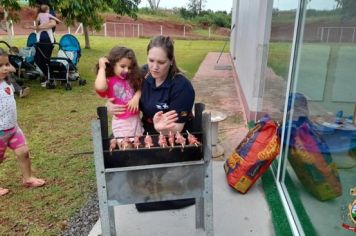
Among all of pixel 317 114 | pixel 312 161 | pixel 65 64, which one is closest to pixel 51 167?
pixel 312 161

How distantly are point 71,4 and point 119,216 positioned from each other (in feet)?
18.1

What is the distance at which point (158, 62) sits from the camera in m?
2.30

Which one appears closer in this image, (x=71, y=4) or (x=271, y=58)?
(x=271, y=58)

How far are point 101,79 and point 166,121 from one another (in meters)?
0.55

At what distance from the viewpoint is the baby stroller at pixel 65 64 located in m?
7.30

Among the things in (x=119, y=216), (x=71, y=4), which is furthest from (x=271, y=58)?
(x=71, y=4)

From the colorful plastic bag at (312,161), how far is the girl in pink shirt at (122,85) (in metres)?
1.29

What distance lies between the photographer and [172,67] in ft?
8.10

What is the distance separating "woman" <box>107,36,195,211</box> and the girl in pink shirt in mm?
54

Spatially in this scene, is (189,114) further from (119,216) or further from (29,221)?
(29,221)

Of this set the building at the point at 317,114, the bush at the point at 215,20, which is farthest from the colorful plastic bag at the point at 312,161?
the bush at the point at 215,20

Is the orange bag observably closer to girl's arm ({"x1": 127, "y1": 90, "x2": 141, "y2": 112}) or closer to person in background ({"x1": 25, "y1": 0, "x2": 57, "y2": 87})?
girl's arm ({"x1": 127, "y1": 90, "x2": 141, "y2": 112})

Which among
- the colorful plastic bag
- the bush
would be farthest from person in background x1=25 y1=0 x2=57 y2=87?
the bush

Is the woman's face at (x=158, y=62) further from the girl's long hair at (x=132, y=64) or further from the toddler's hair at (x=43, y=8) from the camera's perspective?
the toddler's hair at (x=43, y=8)
